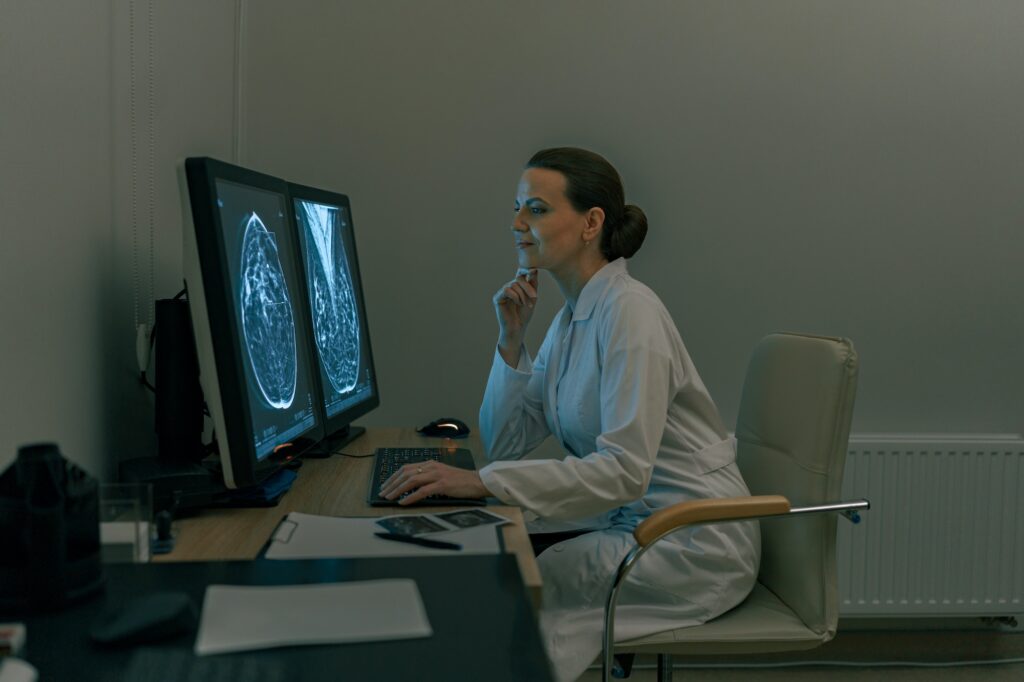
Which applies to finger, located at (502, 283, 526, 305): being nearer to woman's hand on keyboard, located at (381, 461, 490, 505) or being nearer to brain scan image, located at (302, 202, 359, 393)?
brain scan image, located at (302, 202, 359, 393)

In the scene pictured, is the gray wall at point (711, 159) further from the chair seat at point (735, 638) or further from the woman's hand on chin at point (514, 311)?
the chair seat at point (735, 638)

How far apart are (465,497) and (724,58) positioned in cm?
173

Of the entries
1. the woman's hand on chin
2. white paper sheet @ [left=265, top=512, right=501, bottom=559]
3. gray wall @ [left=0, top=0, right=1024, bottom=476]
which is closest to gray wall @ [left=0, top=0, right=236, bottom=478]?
white paper sheet @ [left=265, top=512, right=501, bottom=559]

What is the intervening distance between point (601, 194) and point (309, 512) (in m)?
0.93

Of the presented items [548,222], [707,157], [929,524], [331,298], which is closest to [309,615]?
[331,298]

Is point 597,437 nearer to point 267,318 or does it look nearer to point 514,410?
point 514,410

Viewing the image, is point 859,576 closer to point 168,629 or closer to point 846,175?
point 846,175

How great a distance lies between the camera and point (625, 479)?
1.79 metres

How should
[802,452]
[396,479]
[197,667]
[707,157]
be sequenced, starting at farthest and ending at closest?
[707,157] → [802,452] → [396,479] → [197,667]

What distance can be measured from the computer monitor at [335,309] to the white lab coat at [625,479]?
382mm

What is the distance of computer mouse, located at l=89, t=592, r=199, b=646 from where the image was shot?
77cm

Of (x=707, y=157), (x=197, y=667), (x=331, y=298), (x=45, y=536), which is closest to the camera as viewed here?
(x=197, y=667)

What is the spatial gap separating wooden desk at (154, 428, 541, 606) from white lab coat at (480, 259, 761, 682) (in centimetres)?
20

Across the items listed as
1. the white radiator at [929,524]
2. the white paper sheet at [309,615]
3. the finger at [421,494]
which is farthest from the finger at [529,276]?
the white paper sheet at [309,615]
